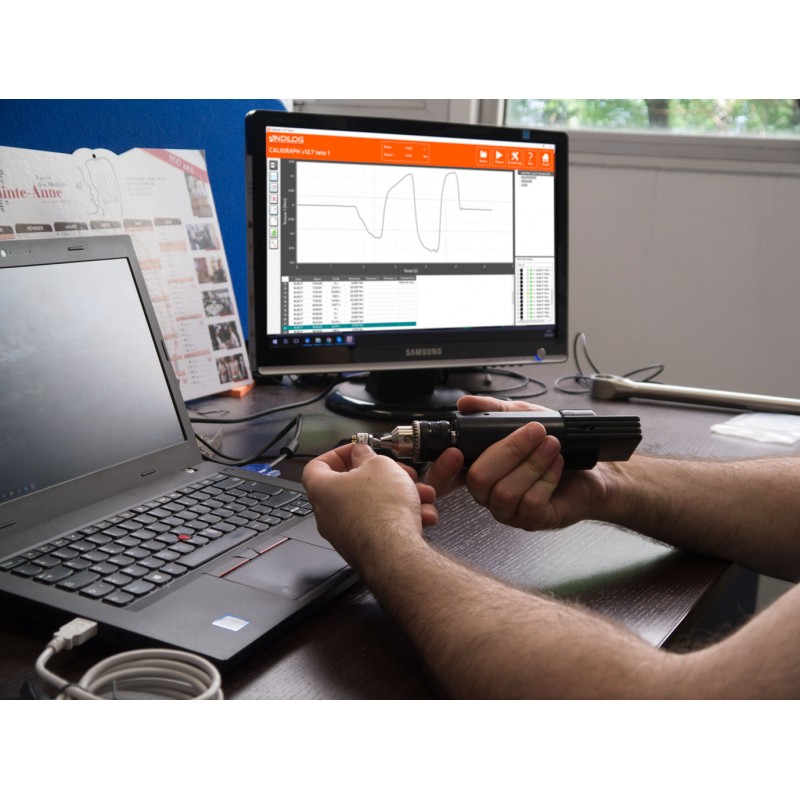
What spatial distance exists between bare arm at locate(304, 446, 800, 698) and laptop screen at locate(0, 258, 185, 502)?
0.82 feet

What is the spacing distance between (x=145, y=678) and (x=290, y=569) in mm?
179

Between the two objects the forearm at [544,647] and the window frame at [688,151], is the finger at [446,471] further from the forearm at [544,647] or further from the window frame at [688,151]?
the window frame at [688,151]

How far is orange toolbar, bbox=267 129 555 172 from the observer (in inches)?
44.6

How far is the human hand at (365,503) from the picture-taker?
2.08 ft

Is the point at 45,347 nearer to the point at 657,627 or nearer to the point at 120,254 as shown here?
the point at 120,254

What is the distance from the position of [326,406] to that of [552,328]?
399 millimetres

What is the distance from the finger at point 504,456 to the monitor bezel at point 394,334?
1.54 ft

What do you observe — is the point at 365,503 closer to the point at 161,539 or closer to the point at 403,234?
the point at 161,539

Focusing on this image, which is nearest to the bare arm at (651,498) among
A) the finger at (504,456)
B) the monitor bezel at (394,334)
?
the finger at (504,456)

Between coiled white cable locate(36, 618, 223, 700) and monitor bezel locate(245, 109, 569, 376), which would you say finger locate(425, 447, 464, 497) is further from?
monitor bezel locate(245, 109, 569, 376)

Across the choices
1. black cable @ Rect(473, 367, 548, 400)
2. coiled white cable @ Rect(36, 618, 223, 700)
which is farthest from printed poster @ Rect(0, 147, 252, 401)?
coiled white cable @ Rect(36, 618, 223, 700)

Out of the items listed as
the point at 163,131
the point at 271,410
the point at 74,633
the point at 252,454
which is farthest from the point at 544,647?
the point at 163,131

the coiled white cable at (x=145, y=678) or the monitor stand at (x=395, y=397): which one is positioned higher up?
the coiled white cable at (x=145, y=678)
